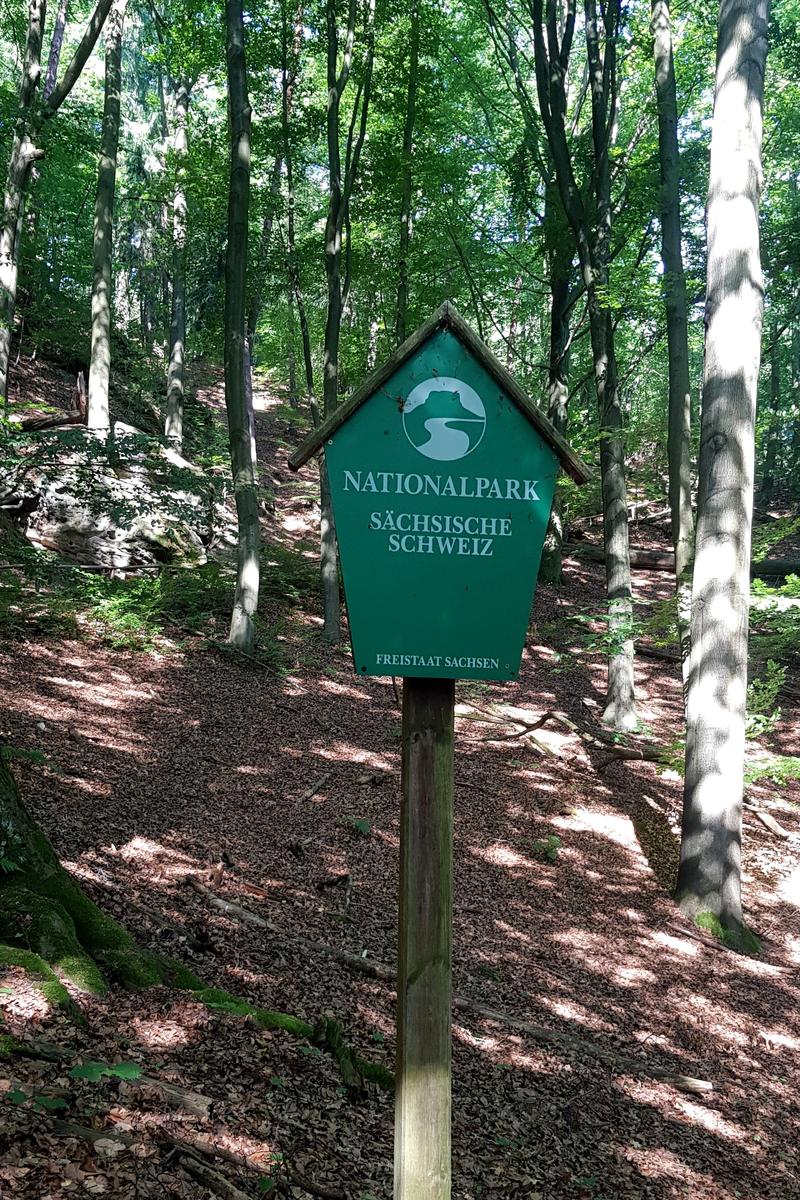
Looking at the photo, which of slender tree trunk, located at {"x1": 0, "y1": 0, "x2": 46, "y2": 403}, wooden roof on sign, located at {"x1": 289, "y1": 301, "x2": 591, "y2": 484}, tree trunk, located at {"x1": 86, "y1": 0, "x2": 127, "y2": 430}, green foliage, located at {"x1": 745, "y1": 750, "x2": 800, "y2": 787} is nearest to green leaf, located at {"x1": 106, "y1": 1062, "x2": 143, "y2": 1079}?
wooden roof on sign, located at {"x1": 289, "y1": 301, "x2": 591, "y2": 484}

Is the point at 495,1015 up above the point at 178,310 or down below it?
below

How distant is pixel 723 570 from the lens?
7066 millimetres

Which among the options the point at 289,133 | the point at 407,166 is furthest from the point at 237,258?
the point at 407,166

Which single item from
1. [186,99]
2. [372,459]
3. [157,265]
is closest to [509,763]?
[372,459]

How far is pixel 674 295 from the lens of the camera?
442 inches

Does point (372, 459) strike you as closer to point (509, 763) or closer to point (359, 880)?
point (359, 880)

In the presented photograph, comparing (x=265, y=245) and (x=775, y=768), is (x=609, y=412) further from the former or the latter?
(x=265, y=245)

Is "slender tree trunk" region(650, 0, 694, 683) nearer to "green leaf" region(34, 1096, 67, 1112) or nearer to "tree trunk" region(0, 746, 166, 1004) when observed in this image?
"tree trunk" region(0, 746, 166, 1004)

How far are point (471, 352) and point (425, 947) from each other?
71.1 inches

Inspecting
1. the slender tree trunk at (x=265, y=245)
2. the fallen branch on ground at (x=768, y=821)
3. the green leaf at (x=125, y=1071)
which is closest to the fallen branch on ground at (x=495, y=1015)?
the green leaf at (x=125, y=1071)

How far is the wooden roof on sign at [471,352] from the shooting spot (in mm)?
2447

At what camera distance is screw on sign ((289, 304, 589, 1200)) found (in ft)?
8.12

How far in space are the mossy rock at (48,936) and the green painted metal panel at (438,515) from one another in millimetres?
2265

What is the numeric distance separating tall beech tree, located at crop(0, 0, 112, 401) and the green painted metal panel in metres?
9.31
